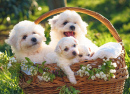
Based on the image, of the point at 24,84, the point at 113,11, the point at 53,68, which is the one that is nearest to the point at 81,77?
the point at 53,68

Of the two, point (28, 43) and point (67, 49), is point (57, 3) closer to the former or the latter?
point (28, 43)

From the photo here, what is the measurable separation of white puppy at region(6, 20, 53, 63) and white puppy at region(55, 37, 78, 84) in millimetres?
311

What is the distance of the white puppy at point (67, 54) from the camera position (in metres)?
2.48

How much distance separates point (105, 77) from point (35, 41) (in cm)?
108

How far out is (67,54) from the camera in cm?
249

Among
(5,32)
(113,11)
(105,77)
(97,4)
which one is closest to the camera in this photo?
(105,77)

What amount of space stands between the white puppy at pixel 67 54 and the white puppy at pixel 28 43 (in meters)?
0.31

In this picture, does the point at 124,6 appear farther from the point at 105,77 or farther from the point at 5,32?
the point at 105,77

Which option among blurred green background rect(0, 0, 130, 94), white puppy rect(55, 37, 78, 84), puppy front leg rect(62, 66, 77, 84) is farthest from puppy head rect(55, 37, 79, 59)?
blurred green background rect(0, 0, 130, 94)

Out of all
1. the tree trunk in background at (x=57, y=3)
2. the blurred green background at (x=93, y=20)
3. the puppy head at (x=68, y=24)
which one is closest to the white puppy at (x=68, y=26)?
the puppy head at (x=68, y=24)

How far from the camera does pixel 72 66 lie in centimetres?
251

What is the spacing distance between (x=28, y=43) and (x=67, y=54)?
2.08 ft

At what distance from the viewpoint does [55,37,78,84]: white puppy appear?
2477 mm

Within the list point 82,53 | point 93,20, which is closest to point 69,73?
point 82,53
